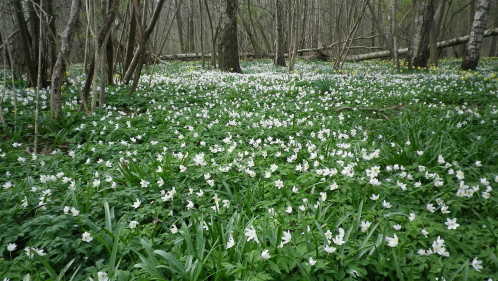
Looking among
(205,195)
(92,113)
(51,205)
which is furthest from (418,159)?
(92,113)

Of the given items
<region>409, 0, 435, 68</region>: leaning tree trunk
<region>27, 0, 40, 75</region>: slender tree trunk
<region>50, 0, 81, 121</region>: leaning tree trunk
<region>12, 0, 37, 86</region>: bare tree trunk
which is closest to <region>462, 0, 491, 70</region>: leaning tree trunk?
<region>409, 0, 435, 68</region>: leaning tree trunk

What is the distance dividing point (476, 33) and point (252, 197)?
1120 cm

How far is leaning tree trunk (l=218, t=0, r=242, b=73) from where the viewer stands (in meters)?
10.9

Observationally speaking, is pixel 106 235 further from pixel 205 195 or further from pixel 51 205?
pixel 205 195

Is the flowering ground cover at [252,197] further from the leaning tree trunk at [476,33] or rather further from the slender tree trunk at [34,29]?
the leaning tree trunk at [476,33]

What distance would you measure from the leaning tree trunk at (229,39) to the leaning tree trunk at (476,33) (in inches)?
319

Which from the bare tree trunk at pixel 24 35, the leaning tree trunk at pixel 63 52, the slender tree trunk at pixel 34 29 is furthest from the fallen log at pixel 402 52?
the bare tree trunk at pixel 24 35

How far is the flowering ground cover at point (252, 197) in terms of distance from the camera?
185 centimetres

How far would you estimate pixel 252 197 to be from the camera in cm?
262

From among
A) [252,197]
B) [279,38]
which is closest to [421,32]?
[279,38]

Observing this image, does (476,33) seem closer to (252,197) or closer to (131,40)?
(131,40)

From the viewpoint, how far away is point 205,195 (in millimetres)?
2805

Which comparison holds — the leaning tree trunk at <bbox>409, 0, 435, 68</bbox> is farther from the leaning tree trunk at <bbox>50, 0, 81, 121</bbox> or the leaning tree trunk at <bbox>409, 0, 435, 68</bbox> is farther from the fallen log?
the leaning tree trunk at <bbox>50, 0, 81, 121</bbox>

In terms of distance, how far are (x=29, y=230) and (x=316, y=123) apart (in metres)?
3.73
